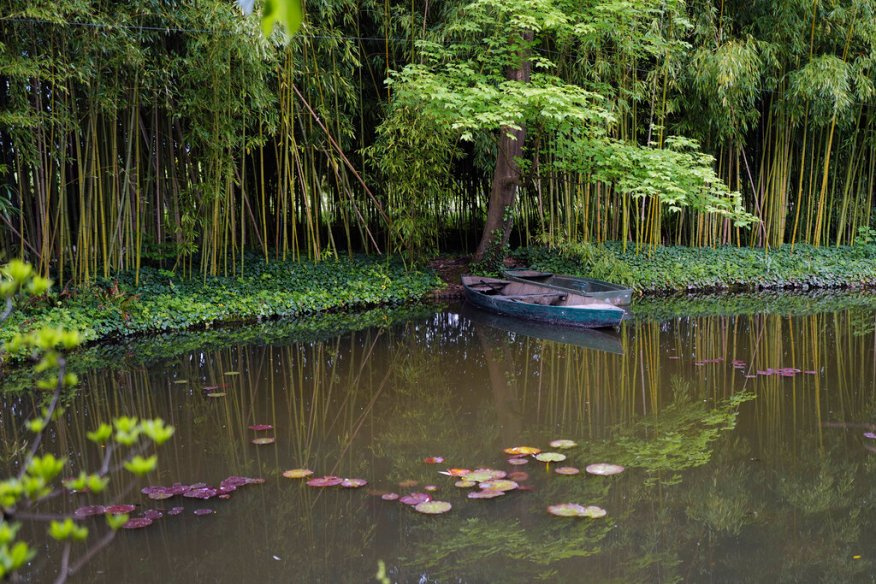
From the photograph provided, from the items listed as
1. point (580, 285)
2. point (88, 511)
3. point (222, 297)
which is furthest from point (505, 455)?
point (580, 285)

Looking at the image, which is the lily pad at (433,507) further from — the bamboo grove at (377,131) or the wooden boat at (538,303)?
the bamboo grove at (377,131)

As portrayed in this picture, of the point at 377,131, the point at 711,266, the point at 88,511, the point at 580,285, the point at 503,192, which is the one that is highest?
the point at 377,131

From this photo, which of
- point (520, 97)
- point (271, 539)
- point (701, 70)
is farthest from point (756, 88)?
point (271, 539)

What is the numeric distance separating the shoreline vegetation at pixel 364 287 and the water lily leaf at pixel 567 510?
418cm

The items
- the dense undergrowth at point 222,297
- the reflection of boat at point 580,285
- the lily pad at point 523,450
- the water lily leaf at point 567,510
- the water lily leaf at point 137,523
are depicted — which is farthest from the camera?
the reflection of boat at point 580,285

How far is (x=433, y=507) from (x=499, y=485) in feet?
1.16

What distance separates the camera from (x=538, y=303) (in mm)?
7773

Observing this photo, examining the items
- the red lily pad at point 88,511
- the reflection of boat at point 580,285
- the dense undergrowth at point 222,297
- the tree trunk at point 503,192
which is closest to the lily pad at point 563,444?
the red lily pad at point 88,511

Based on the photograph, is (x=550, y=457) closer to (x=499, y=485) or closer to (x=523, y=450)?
(x=523, y=450)

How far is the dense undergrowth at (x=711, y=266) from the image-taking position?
30.2ft

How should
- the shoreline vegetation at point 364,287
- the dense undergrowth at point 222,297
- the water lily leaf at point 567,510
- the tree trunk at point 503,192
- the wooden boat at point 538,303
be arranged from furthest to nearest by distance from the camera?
the tree trunk at point 503,192, the wooden boat at point 538,303, the shoreline vegetation at point 364,287, the dense undergrowth at point 222,297, the water lily leaf at point 567,510

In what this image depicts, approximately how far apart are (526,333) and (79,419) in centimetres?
386

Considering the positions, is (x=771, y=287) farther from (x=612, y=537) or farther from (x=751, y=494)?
(x=612, y=537)

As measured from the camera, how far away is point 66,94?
6.32 meters
